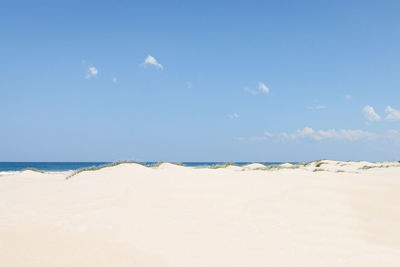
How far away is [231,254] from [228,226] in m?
0.88

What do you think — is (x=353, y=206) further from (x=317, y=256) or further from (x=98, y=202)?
(x=98, y=202)

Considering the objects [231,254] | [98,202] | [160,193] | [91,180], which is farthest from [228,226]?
[91,180]

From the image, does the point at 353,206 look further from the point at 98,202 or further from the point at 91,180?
the point at 91,180

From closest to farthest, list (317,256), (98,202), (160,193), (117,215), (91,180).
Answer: (317,256) < (117,215) < (98,202) < (160,193) < (91,180)

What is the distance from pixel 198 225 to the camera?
4.11 m

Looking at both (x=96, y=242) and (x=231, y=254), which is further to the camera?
(x=96, y=242)

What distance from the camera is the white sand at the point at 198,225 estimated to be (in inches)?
125

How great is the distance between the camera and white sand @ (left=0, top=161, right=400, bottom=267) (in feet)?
10.4

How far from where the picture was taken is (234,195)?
5867 millimetres

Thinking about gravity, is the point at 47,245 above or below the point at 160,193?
below

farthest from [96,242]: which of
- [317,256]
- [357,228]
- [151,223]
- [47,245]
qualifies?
[357,228]

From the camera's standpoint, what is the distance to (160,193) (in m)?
5.84

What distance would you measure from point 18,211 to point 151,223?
2.53 metres

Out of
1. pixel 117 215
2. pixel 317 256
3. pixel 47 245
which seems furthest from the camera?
pixel 117 215
